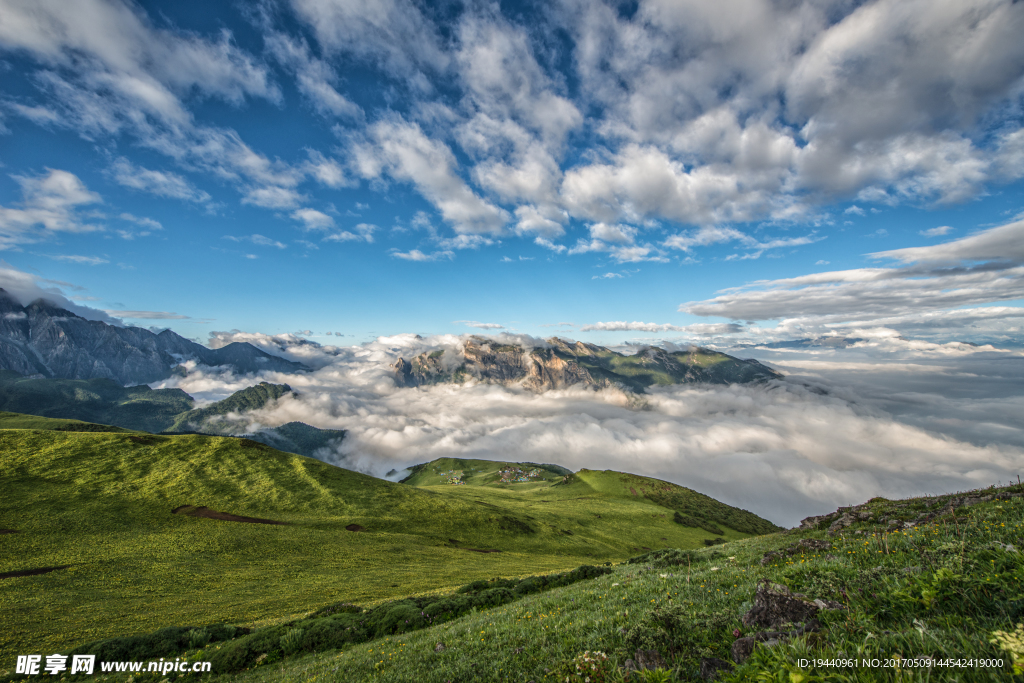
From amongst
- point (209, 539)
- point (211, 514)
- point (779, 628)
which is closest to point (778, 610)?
point (779, 628)

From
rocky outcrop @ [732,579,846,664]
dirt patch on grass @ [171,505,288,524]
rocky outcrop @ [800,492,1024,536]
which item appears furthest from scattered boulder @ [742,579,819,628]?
dirt patch on grass @ [171,505,288,524]

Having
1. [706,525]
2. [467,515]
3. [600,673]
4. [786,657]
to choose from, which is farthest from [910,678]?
[706,525]

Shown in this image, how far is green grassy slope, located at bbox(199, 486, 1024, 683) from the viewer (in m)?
5.42

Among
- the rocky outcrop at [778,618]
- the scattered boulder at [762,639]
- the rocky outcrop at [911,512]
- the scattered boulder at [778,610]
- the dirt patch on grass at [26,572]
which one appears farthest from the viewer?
the dirt patch on grass at [26,572]

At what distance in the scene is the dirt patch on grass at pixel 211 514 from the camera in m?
63.4

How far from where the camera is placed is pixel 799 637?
6.73m

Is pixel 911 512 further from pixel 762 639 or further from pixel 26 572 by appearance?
pixel 26 572

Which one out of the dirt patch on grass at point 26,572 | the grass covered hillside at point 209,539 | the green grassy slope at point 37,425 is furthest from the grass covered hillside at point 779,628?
the green grassy slope at point 37,425

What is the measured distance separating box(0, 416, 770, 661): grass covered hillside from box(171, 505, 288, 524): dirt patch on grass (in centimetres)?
42

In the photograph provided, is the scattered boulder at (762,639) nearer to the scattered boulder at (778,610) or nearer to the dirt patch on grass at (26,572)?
the scattered boulder at (778,610)

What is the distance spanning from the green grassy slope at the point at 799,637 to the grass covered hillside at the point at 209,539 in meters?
25.7

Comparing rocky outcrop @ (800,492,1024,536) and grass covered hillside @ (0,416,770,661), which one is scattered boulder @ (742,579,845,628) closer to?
rocky outcrop @ (800,492,1024,536)

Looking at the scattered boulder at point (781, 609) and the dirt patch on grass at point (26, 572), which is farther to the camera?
the dirt patch on grass at point (26, 572)

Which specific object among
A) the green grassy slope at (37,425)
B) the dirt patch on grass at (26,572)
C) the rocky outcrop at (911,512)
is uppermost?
the rocky outcrop at (911,512)
